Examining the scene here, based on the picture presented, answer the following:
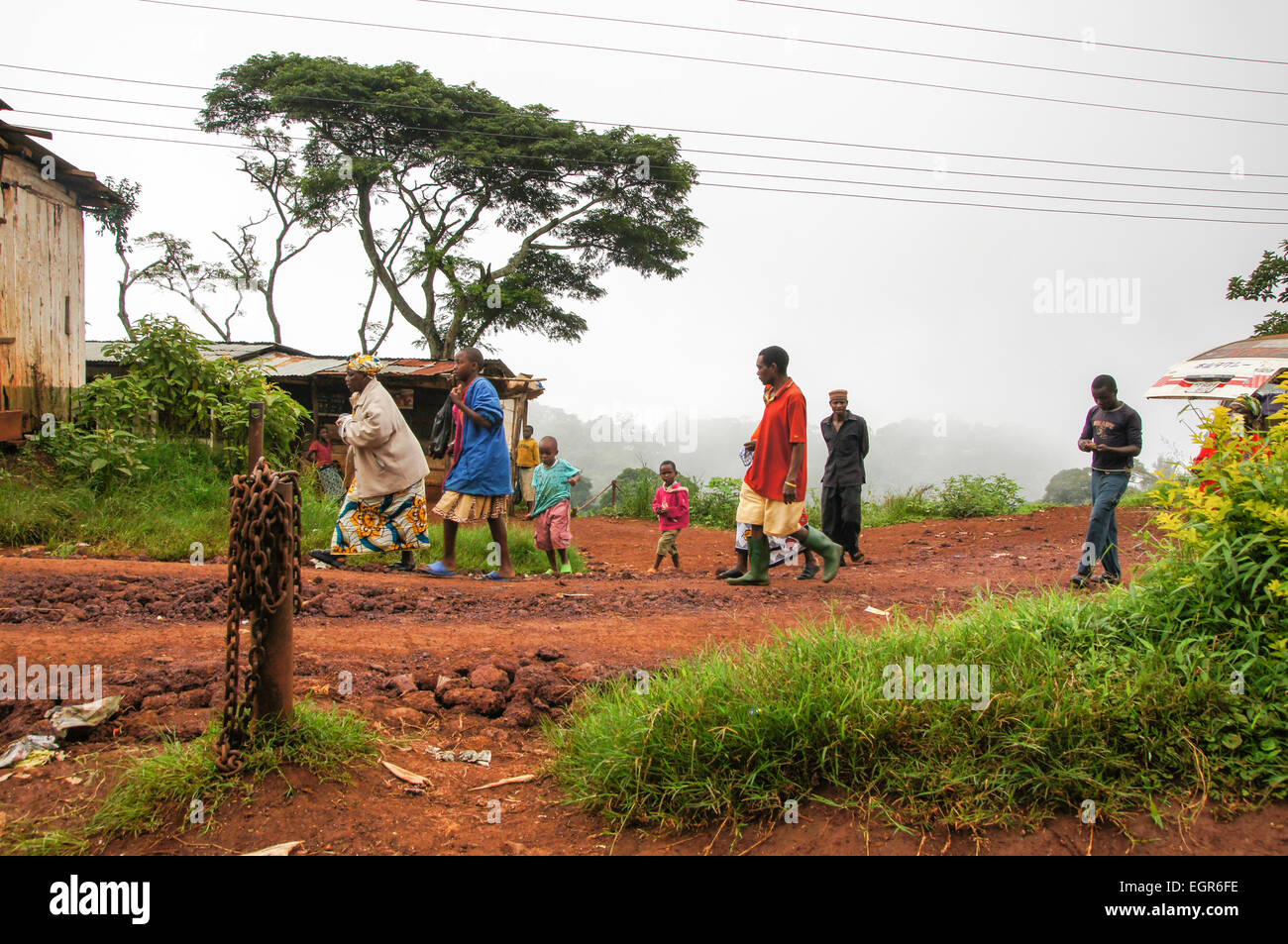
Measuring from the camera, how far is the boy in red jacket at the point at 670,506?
30.9 feet

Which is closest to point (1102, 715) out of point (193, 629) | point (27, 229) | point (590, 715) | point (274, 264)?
point (590, 715)

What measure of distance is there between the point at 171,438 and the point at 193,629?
6.17 meters

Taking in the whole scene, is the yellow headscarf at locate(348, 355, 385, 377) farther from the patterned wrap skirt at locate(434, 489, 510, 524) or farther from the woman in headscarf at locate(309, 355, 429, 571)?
the patterned wrap skirt at locate(434, 489, 510, 524)

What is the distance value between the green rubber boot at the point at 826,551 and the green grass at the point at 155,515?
10.4 feet

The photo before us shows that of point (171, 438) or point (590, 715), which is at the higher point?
point (171, 438)

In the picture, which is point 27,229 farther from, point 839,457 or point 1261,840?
point 1261,840

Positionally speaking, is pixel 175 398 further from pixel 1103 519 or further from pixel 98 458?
pixel 1103 519

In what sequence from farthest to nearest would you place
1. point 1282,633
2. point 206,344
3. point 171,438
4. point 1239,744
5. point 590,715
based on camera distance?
A: point 206,344 < point 171,438 < point 590,715 < point 1282,633 < point 1239,744

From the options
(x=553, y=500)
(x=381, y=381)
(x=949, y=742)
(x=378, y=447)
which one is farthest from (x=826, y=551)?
(x=381, y=381)

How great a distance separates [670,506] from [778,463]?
3.18 meters

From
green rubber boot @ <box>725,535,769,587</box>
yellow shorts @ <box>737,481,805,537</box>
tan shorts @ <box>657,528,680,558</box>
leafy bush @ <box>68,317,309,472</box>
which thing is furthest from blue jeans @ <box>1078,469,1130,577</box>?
leafy bush @ <box>68,317,309,472</box>

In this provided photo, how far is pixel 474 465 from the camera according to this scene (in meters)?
7.12

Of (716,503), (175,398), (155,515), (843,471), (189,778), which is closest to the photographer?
(189,778)

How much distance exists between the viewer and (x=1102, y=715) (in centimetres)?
276
